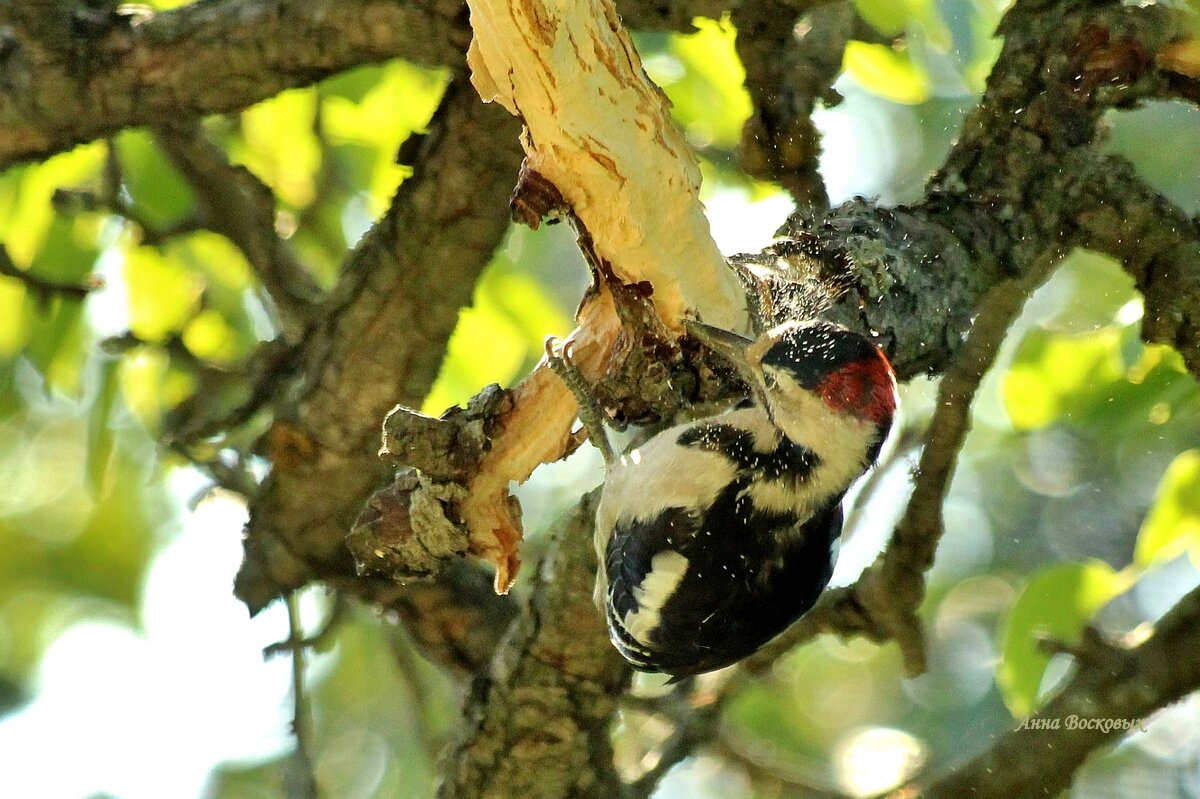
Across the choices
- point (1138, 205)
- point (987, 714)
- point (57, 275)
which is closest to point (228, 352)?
point (57, 275)

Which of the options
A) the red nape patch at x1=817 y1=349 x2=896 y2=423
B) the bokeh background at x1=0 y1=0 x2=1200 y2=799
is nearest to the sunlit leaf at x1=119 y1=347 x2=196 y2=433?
the bokeh background at x1=0 y1=0 x2=1200 y2=799

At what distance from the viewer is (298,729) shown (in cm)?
274

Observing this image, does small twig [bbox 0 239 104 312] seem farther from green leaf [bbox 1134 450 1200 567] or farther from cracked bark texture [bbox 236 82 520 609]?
green leaf [bbox 1134 450 1200 567]

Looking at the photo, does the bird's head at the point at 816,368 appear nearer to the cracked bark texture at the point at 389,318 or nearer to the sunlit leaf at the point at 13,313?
the cracked bark texture at the point at 389,318

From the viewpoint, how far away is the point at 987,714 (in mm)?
3668

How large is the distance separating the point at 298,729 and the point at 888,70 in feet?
6.40

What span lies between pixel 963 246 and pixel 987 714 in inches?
82.2

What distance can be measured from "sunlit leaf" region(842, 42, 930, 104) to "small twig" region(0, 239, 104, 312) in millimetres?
Answer: 1699

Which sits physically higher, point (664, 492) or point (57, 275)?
point (57, 275)

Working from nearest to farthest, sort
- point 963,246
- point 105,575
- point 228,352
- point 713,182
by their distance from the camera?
point 963,246
point 713,182
point 228,352
point 105,575

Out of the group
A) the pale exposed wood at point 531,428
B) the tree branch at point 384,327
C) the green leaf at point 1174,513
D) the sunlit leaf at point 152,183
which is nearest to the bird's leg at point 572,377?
the pale exposed wood at point 531,428

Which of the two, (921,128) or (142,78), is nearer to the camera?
(142,78)

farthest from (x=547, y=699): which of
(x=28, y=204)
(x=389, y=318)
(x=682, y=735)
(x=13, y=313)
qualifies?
(x=28, y=204)

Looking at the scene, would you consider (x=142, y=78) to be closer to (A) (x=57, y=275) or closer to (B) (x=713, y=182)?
(A) (x=57, y=275)
